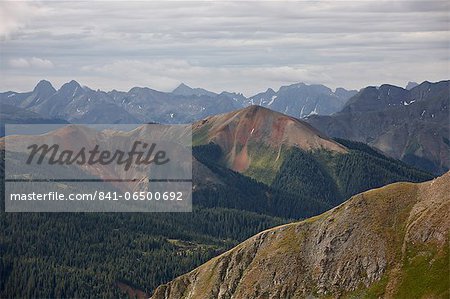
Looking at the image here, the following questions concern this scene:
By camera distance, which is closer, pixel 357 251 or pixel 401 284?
pixel 401 284


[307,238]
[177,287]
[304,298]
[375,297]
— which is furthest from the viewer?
[177,287]

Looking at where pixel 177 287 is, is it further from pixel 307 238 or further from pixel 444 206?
pixel 444 206

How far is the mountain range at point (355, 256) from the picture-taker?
150 metres

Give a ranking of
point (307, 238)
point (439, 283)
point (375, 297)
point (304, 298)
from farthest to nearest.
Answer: point (307, 238) < point (304, 298) < point (375, 297) < point (439, 283)

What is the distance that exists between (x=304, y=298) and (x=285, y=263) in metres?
11.6

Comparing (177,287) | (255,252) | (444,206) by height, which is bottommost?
(177,287)

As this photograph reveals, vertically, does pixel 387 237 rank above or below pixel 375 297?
above

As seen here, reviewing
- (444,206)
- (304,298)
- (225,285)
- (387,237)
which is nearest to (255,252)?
(225,285)

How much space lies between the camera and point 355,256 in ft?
532

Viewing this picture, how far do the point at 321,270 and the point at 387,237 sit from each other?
59.0 ft

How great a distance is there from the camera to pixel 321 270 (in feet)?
537

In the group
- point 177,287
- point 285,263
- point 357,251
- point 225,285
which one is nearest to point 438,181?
point 357,251

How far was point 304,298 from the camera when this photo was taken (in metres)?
161

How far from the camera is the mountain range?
149750 millimetres
